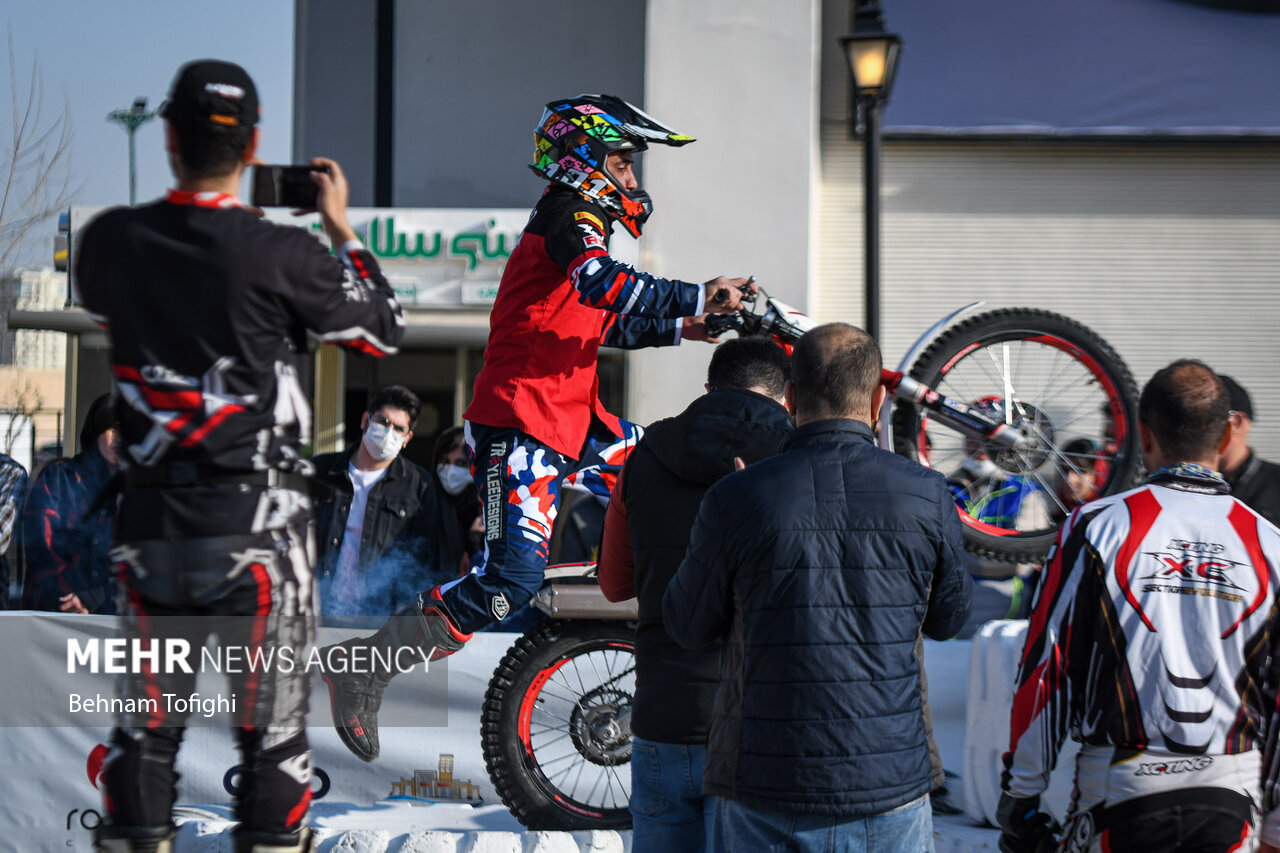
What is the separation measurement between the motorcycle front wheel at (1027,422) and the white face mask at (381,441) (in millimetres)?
2237

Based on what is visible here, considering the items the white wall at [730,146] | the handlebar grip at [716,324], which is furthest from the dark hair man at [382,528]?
the white wall at [730,146]

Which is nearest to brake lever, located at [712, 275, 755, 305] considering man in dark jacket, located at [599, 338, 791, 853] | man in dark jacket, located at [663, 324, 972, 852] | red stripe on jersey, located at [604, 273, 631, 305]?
red stripe on jersey, located at [604, 273, 631, 305]

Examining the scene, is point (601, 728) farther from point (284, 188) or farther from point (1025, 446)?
point (284, 188)

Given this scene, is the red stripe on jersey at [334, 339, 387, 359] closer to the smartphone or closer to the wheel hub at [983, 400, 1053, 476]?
the smartphone

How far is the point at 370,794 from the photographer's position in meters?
4.36

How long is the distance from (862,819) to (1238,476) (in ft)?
8.88

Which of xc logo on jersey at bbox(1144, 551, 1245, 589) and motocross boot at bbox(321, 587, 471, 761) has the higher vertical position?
xc logo on jersey at bbox(1144, 551, 1245, 589)

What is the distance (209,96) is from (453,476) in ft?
11.3

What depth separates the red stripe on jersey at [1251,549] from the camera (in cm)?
246

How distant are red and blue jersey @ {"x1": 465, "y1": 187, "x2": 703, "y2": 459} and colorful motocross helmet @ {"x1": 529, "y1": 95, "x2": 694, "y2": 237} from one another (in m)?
0.06

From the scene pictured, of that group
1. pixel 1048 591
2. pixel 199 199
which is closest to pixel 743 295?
pixel 1048 591

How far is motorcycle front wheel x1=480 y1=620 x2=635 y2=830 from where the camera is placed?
3799mm

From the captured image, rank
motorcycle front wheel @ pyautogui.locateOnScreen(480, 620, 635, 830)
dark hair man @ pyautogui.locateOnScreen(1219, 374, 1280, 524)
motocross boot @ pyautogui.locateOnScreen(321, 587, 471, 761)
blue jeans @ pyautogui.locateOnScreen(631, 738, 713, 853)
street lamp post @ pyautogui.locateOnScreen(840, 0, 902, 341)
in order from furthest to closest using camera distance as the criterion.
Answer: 1. street lamp post @ pyautogui.locateOnScreen(840, 0, 902, 341)
2. dark hair man @ pyautogui.locateOnScreen(1219, 374, 1280, 524)
3. motorcycle front wheel @ pyautogui.locateOnScreen(480, 620, 635, 830)
4. motocross boot @ pyautogui.locateOnScreen(321, 587, 471, 761)
5. blue jeans @ pyautogui.locateOnScreen(631, 738, 713, 853)

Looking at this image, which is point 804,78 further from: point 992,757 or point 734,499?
point 734,499
